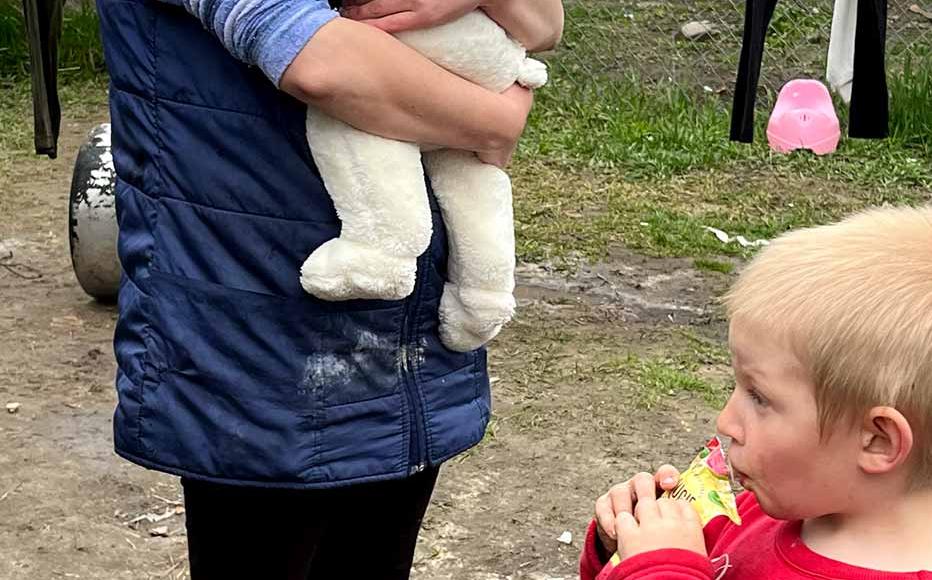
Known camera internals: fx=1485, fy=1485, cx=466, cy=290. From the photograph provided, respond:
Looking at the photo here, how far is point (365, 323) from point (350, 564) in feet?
1.36

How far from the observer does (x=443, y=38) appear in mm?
1786

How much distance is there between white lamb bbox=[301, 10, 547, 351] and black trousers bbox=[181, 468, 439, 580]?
0.79 ft

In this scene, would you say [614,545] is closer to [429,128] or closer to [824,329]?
[824,329]

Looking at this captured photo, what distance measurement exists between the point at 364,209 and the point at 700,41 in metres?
6.35

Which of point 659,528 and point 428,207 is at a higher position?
point 428,207

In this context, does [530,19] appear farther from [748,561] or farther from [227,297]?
[748,561]

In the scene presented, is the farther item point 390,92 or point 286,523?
point 286,523

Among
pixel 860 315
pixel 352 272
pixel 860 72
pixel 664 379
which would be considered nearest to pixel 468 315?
pixel 352 272

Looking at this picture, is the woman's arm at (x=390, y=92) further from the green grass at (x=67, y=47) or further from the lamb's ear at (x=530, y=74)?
the green grass at (x=67, y=47)

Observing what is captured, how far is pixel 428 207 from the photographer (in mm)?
1798

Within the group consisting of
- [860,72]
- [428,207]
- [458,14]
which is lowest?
[860,72]

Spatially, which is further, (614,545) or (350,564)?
(350,564)

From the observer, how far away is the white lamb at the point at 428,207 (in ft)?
5.72

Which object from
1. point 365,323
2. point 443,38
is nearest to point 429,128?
point 443,38
